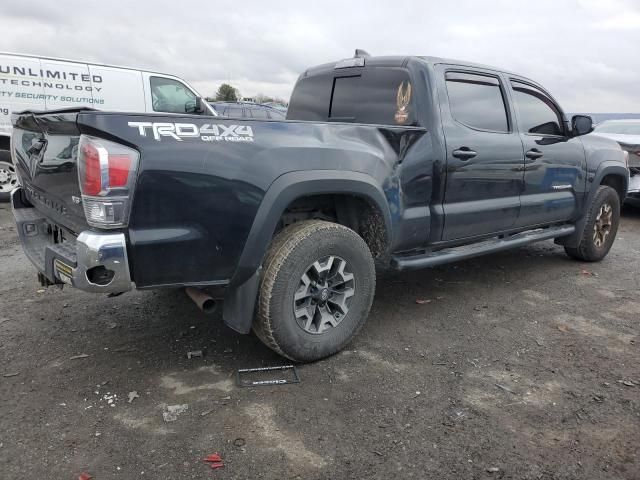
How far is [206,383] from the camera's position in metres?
3.03

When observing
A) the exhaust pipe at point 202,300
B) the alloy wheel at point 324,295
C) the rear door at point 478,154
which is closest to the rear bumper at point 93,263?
the exhaust pipe at point 202,300

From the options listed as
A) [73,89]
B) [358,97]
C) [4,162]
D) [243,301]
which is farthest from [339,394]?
[4,162]

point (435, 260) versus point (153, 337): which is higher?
point (435, 260)

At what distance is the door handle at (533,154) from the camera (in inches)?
175

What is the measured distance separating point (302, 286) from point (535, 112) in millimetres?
2999

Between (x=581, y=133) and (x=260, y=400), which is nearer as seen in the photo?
(x=260, y=400)

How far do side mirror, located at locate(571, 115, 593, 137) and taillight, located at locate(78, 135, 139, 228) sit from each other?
4.09 metres

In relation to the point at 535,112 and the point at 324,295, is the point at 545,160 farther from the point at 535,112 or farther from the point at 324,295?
the point at 324,295

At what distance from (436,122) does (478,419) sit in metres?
2.03

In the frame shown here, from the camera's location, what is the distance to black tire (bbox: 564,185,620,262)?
548 centimetres

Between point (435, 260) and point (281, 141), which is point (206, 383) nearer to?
point (281, 141)

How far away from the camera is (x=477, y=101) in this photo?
4.14 metres

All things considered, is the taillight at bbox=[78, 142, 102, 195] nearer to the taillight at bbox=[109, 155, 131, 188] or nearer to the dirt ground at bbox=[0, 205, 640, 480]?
the taillight at bbox=[109, 155, 131, 188]

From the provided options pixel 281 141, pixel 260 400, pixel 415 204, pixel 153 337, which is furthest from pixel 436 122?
pixel 153 337
